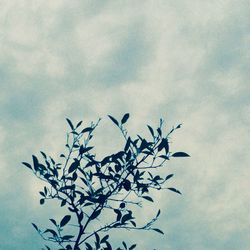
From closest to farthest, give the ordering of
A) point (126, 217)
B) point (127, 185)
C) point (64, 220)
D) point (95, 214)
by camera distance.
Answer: point (95, 214) → point (127, 185) → point (126, 217) → point (64, 220)

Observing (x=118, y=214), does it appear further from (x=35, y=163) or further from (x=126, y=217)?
(x=35, y=163)

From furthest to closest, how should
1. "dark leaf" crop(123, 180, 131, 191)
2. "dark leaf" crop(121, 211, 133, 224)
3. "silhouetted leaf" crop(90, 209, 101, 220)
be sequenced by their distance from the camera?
1. "dark leaf" crop(121, 211, 133, 224)
2. "dark leaf" crop(123, 180, 131, 191)
3. "silhouetted leaf" crop(90, 209, 101, 220)

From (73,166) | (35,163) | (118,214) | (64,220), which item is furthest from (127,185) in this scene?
(35,163)

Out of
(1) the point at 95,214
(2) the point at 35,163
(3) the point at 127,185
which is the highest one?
(2) the point at 35,163

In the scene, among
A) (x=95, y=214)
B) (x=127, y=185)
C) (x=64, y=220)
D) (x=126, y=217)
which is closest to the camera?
(x=95, y=214)

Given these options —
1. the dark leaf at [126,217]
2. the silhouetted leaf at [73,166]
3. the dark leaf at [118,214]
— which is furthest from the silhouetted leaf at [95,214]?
the silhouetted leaf at [73,166]

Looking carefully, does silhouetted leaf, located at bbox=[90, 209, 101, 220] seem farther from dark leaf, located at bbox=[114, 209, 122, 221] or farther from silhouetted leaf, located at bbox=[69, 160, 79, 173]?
silhouetted leaf, located at bbox=[69, 160, 79, 173]

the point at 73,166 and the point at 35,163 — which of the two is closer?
the point at 73,166

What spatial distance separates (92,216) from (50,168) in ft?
3.68

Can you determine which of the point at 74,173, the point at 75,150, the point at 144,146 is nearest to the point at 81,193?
the point at 74,173

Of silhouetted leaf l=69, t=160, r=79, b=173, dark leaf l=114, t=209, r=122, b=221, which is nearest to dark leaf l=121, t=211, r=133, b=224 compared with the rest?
dark leaf l=114, t=209, r=122, b=221

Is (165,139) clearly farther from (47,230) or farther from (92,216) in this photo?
(47,230)

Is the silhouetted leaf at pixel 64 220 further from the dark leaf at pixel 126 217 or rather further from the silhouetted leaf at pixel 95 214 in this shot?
the dark leaf at pixel 126 217

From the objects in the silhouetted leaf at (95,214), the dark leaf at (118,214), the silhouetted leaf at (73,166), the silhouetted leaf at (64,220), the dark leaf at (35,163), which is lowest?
the silhouetted leaf at (95,214)
